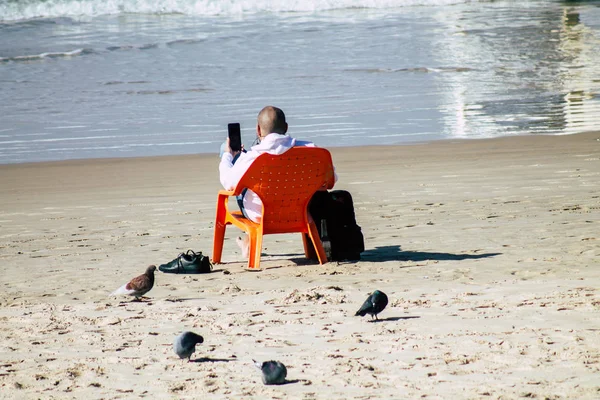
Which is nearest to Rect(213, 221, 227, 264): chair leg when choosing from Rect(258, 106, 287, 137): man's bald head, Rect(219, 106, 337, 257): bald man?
Rect(219, 106, 337, 257): bald man

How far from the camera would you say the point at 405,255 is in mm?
6992

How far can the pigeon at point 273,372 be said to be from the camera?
13.1 feet

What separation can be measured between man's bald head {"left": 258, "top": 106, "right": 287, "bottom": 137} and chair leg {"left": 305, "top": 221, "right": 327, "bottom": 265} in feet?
2.41

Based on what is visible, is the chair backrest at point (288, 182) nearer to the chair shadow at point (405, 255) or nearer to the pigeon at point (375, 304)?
the chair shadow at point (405, 255)

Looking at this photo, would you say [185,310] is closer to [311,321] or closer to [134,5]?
[311,321]

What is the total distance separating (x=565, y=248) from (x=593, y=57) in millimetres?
16647

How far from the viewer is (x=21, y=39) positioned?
32.3 meters

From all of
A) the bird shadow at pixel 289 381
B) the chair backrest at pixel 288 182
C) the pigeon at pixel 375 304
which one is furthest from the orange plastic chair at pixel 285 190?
the bird shadow at pixel 289 381

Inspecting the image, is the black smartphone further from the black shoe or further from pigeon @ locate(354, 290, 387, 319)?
pigeon @ locate(354, 290, 387, 319)

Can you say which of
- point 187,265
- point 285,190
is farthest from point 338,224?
point 187,265

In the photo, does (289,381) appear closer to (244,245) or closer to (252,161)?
(252,161)

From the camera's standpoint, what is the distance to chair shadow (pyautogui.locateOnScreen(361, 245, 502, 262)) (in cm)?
676

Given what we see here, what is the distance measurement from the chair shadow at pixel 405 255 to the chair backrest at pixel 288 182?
2.14 feet

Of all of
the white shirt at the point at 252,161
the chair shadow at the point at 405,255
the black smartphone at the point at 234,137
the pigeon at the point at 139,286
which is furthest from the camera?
the chair shadow at the point at 405,255
